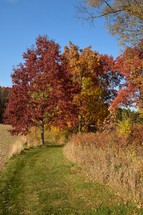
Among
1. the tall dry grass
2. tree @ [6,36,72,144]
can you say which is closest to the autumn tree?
tree @ [6,36,72,144]

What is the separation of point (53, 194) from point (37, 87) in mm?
15799

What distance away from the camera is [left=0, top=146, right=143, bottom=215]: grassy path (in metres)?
9.15

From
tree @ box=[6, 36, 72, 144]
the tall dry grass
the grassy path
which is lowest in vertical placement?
the grassy path

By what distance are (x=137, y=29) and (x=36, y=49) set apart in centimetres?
1224

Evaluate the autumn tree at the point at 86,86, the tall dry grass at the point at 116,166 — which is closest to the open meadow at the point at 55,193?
the tall dry grass at the point at 116,166

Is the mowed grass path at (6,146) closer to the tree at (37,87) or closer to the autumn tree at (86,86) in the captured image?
the tree at (37,87)

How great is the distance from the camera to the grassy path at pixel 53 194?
9.15 meters

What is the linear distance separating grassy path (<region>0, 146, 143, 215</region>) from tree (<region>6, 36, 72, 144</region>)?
10.2 meters

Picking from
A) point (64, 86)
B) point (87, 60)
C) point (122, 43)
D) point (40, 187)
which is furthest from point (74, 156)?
point (87, 60)

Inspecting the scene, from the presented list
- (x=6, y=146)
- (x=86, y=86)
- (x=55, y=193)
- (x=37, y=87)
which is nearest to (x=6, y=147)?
(x=6, y=146)

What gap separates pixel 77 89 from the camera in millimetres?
26359

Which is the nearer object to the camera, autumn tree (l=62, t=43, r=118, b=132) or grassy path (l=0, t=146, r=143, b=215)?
grassy path (l=0, t=146, r=143, b=215)

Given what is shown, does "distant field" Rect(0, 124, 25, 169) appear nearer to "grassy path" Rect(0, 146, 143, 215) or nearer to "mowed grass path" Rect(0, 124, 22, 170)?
"mowed grass path" Rect(0, 124, 22, 170)

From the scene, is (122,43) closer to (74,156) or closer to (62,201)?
(74,156)
